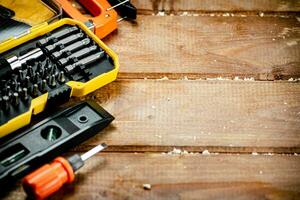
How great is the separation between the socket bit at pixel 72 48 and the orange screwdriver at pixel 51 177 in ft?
0.70

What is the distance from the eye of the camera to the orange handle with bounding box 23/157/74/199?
0.74 metres

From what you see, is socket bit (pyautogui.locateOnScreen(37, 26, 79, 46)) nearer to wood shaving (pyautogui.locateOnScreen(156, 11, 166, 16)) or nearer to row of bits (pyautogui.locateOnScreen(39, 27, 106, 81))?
row of bits (pyautogui.locateOnScreen(39, 27, 106, 81))

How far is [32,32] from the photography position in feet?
3.12

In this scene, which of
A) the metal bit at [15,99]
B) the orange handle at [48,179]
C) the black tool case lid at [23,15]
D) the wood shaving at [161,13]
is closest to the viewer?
the orange handle at [48,179]

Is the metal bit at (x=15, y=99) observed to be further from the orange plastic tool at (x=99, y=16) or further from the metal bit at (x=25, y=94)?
the orange plastic tool at (x=99, y=16)

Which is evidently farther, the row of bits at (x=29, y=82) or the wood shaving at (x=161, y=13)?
the wood shaving at (x=161, y=13)

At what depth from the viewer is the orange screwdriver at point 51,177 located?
0.74 meters

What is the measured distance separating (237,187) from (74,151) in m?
0.26

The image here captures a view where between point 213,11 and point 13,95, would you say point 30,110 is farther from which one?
point 213,11

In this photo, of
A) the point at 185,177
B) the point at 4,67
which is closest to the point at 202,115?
the point at 185,177

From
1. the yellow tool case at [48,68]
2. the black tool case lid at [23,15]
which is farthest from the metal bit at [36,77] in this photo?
the black tool case lid at [23,15]

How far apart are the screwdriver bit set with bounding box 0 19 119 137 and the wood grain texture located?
0.06 m

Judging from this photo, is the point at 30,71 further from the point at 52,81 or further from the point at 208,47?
the point at 208,47

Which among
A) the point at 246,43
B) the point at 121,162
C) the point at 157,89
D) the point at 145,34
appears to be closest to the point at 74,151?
the point at 121,162
